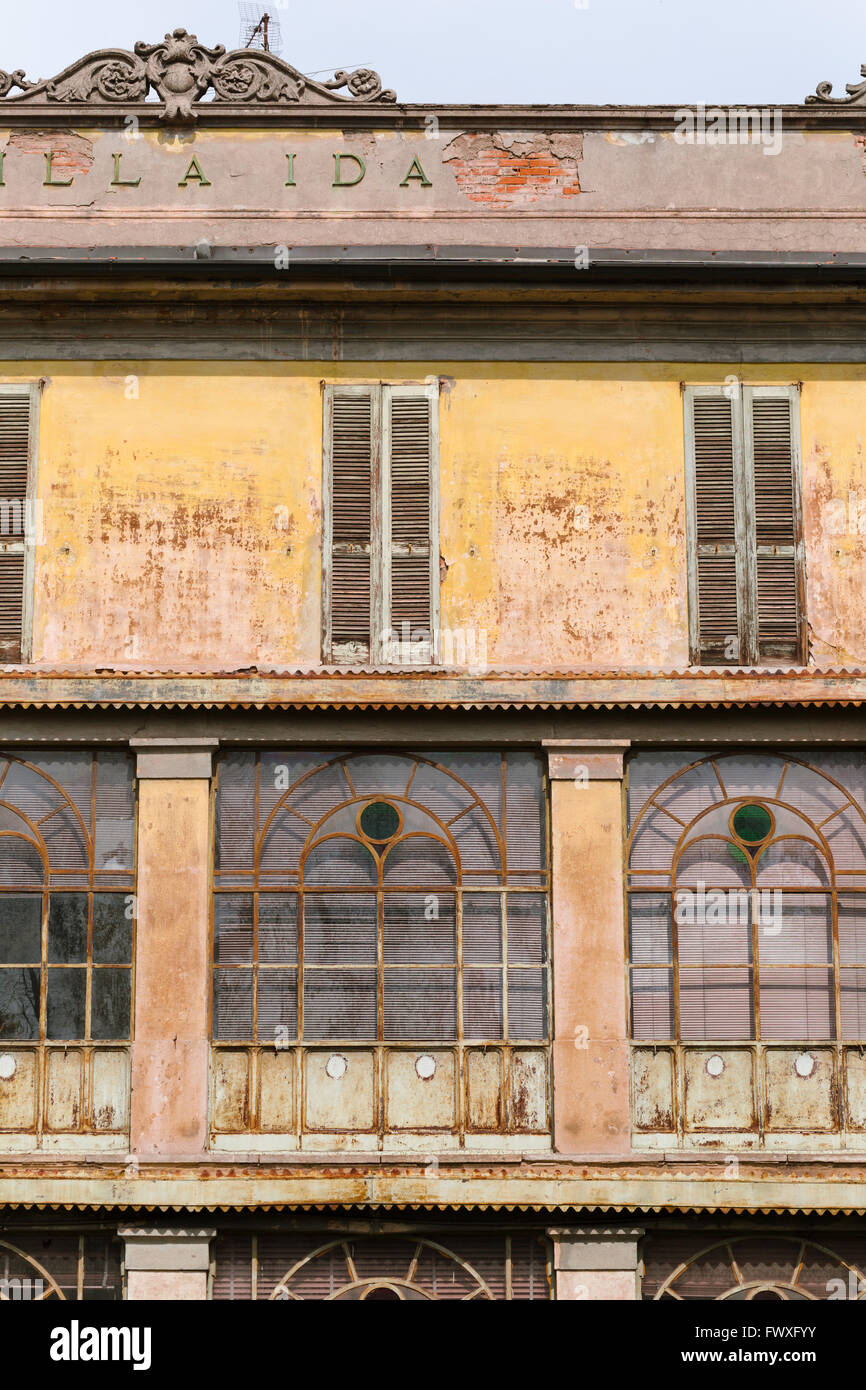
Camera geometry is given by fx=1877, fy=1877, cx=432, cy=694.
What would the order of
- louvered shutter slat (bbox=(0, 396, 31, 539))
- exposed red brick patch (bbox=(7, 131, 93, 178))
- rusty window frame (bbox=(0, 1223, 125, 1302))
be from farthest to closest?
exposed red brick patch (bbox=(7, 131, 93, 178))
louvered shutter slat (bbox=(0, 396, 31, 539))
rusty window frame (bbox=(0, 1223, 125, 1302))

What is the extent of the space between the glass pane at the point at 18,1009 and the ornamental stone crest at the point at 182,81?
289 inches

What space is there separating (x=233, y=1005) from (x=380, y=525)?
13.3 feet

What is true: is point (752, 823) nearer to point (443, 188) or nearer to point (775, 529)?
point (775, 529)

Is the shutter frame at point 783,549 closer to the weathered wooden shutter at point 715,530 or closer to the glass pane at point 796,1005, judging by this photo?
the weathered wooden shutter at point 715,530

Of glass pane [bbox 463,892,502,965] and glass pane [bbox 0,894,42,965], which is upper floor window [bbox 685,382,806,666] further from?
glass pane [bbox 0,894,42,965]

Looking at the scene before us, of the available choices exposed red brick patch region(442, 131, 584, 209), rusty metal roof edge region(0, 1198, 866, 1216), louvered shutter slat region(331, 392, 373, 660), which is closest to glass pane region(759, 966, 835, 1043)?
rusty metal roof edge region(0, 1198, 866, 1216)

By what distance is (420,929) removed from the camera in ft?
48.6

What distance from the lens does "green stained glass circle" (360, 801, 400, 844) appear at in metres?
14.9

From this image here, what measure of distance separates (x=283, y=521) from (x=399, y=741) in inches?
81.9

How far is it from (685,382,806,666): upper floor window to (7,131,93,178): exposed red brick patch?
5491mm

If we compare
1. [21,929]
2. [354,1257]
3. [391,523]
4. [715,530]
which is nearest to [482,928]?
[354,1257]

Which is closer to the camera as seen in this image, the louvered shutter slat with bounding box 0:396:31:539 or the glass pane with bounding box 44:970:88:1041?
the glass pane with bounding box 44:970:88:1041

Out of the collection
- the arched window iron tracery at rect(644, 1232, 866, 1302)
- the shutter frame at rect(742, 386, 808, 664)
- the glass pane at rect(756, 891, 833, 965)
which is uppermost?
the shutter frame at rect(742, 386, 808, 664)
